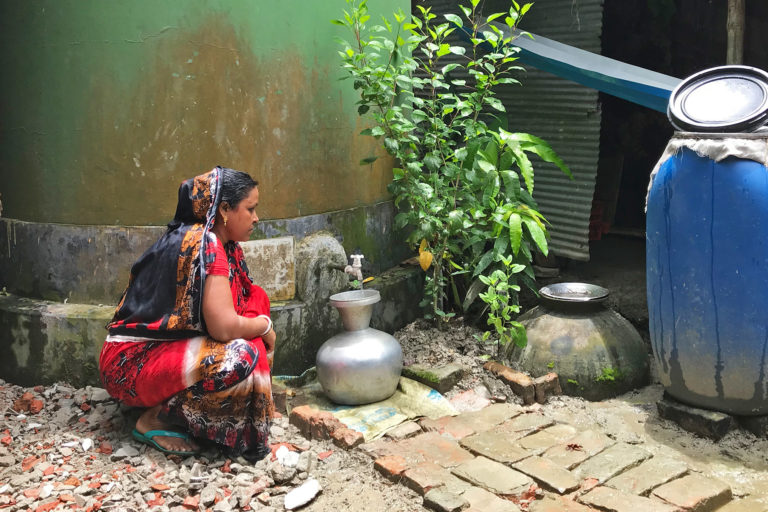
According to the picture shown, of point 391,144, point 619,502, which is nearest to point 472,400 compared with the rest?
point 619,502

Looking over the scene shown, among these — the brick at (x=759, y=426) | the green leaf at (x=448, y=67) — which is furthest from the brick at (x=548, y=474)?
the green leaf at (x=448, y=67)

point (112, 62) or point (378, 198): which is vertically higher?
point (112, 62)

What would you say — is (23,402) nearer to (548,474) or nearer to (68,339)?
(68,339)

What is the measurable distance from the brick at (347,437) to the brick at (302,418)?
0.19m

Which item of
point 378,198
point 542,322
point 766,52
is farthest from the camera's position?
point 766,52

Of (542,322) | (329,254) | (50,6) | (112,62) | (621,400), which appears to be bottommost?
(621,400)

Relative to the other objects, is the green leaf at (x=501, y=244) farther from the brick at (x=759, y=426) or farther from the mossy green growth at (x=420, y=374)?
the brick at (x=759, y=426)

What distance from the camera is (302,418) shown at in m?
3.69

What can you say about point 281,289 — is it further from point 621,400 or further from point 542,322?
point 621,400

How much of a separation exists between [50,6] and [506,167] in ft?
9.62

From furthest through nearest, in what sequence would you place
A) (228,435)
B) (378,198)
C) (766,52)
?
(766,52)
(378,198)
(228,435)

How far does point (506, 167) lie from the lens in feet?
15.2

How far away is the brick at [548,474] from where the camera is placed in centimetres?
306

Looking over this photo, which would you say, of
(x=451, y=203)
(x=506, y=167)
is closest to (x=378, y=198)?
(x=451, y=203)
